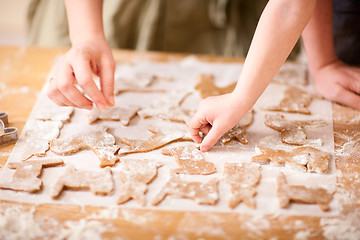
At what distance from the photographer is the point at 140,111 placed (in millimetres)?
1182

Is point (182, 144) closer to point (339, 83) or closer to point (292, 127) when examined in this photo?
point (292, 127)

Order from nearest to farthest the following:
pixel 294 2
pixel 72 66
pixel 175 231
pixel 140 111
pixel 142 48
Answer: pixel 175 231
pixel 294 2
pixel 72 66
pixel 140 111
pixel 142 48

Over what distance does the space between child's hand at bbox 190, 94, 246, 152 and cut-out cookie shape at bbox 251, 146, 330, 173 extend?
0.10 meters

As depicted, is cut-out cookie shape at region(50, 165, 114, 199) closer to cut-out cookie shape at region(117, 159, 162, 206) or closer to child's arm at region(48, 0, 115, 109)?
cut-out cookie shape at region(117, 159, 162, 206)

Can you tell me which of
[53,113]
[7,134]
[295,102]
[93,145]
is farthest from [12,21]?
[295,102]

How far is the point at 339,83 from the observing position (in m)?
1.24

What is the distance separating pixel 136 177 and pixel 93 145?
17 centimetres

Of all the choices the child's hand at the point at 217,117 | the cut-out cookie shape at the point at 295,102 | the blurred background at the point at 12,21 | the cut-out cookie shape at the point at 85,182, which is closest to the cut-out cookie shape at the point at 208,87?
the cut-out cookie shape at the point at 295,102

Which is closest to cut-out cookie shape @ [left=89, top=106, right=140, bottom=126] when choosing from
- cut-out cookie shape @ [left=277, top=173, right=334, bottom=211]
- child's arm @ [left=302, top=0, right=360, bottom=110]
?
cut-out cookie shape @ [left=277, top=173, right=334, bottom=211]

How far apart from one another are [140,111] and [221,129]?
0.30 metres

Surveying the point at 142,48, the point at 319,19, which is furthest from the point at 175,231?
the point at 142,48

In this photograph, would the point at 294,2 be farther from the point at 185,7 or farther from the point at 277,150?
the point at 185,7

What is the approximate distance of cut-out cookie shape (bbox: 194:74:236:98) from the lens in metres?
1.28

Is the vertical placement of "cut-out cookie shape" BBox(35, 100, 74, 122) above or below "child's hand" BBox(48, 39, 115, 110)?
below
